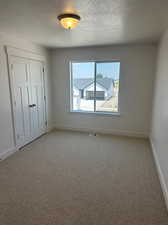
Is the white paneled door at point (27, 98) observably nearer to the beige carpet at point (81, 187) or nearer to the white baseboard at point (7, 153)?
A: the white baseboard at point (7, 153)

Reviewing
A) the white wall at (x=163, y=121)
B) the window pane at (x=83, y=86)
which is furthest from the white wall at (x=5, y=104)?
the white wall at (x=163, y=121)

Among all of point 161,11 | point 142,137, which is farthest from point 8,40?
point 142,137

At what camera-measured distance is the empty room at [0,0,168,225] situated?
5.91ft

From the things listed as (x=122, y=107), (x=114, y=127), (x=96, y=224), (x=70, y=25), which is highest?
(x=70, y=25)

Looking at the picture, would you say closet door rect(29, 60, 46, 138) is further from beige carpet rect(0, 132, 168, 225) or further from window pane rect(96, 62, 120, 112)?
window pane rect(96, 62, 120, 112)

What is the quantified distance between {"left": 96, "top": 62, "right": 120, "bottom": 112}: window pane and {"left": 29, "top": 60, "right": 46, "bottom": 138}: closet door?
1606mm

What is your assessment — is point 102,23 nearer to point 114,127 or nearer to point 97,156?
point 97,156

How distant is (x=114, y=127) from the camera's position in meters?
4.32

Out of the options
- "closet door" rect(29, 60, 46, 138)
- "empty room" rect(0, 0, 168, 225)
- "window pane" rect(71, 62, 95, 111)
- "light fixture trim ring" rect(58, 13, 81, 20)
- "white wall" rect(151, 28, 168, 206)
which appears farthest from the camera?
"window pane" rect(71, 62, 95, 111)

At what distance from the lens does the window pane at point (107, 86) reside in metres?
4.10

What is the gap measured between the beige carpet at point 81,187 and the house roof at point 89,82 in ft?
A: 5.92

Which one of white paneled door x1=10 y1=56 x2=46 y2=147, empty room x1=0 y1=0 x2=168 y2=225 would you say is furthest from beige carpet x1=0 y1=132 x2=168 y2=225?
white paneled door x1=10 y1=56 x2=46 y2=147

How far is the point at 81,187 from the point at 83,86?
118 inches

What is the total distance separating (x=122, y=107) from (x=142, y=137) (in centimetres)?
100
